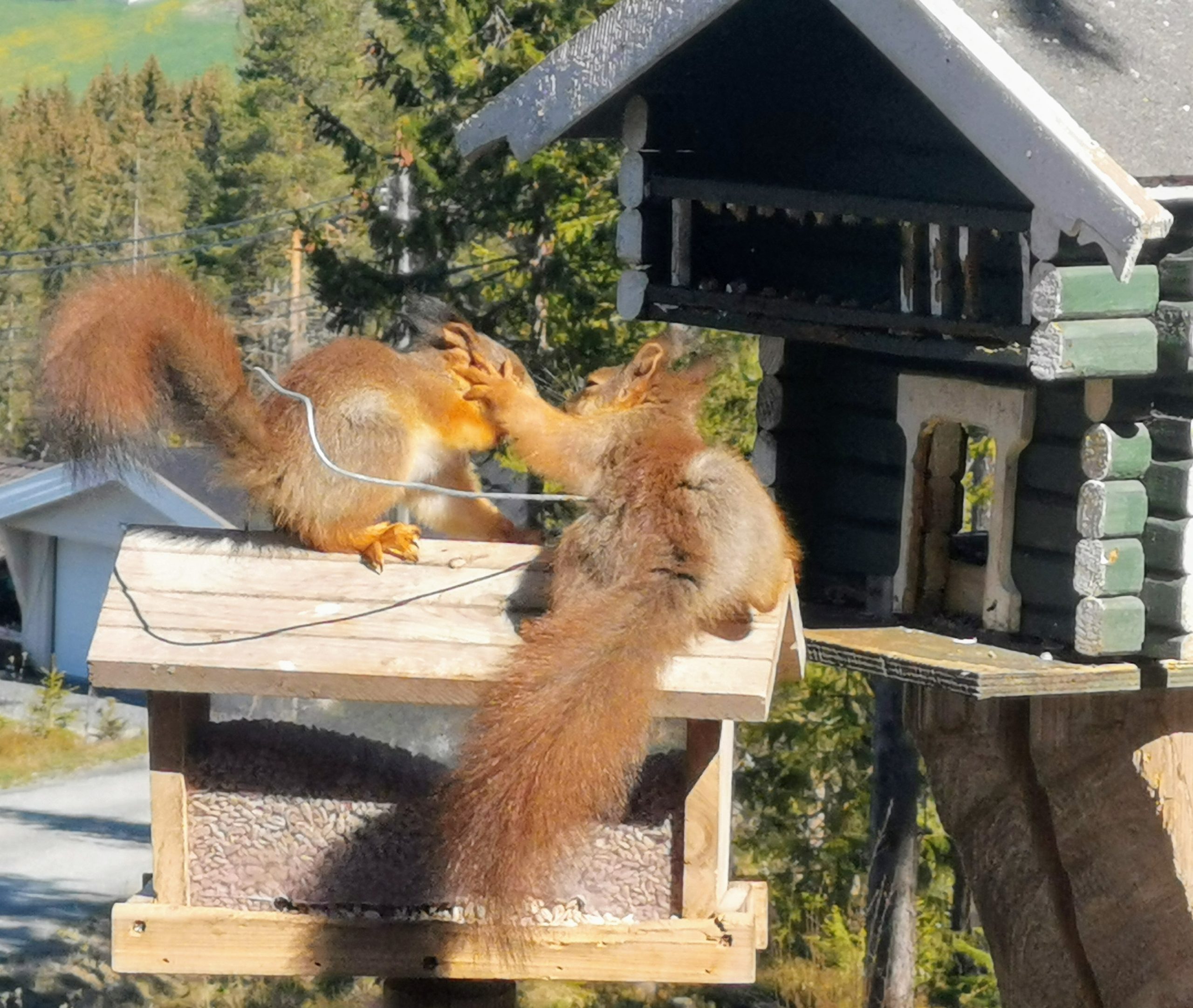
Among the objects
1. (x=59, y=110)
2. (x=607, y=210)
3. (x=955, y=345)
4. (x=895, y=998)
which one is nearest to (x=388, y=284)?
(x=607, y=210)

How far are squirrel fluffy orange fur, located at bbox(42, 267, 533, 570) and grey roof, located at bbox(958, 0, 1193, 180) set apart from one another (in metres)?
1.32

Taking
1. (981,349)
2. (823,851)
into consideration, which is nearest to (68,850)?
(823,851)

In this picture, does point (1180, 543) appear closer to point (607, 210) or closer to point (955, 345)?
point (955, 345)

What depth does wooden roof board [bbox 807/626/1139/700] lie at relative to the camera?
3.66 metres

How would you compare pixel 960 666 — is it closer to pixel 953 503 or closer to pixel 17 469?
pixel 953 503

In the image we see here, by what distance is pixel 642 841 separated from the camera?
3205 mm

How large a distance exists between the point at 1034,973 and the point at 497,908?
2.16m

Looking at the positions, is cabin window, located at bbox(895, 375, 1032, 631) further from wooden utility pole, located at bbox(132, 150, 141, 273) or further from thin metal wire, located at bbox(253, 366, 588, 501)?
wooden utility pole, located at bbox(132, 150, 141, 273)

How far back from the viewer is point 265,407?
4016mm

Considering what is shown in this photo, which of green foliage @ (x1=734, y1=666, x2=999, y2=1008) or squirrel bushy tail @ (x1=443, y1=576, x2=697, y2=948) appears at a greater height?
squirrel bushy tail @ (x1=443, y1=576, x2=697, y2=948)

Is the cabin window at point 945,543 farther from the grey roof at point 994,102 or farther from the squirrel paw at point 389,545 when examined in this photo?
the squirrel paw at point 389,545

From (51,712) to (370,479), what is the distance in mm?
15897

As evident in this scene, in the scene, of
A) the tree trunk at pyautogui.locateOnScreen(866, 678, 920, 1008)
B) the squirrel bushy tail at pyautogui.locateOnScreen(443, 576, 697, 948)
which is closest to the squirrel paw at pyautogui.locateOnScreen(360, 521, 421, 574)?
the squirrel bushy tail at pyautogui.locateOnScreen(443, 576, 697, 948)

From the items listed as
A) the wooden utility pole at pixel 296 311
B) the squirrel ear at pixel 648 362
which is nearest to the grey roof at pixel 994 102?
the squirrel ear at pixel 648 362
